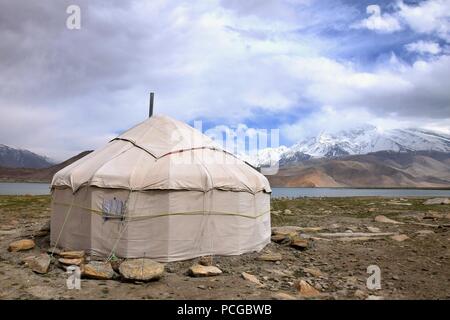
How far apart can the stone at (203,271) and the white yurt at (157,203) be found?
2.75ft

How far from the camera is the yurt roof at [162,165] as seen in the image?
8.09 meters

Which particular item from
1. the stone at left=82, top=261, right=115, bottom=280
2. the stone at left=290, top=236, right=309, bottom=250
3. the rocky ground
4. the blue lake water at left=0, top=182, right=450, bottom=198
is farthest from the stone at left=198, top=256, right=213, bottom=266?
the blue lake water at left=0, top=182, right=450, bottom=198

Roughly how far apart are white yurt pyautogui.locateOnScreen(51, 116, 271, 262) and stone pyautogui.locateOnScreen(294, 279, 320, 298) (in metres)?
2.34

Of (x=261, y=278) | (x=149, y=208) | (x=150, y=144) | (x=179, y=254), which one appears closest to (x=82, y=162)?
(x=150, y=144)

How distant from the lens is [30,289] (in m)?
6.25

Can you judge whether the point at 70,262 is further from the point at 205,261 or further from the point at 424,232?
the point at 424,232

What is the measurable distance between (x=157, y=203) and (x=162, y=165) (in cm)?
88

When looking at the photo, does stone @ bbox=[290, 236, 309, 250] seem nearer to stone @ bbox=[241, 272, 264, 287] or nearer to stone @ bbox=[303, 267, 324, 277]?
stone @ bbox=[303, 267, 324, 277]

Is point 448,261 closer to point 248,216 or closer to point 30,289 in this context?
point 248,216

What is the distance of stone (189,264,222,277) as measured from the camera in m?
7.19

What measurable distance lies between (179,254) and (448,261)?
6.03m

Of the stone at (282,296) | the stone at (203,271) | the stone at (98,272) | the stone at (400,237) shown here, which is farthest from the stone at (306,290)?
the stone at (400,237)
